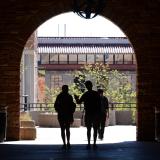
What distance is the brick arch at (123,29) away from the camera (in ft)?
67.6

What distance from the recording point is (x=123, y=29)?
20812mm

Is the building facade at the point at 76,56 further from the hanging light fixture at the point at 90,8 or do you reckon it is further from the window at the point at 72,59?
the hanging light fixture at the point at 90,8

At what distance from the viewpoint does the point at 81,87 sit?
4078 cm

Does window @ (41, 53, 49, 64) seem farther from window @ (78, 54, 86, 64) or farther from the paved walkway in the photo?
the paved walkway

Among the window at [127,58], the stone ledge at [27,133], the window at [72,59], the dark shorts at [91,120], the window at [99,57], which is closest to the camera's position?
the dark shorts at [91,120]

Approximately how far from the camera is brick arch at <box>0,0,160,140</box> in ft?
67.6

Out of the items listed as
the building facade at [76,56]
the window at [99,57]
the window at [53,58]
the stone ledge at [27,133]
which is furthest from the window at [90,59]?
the stone ledge at [27,133]

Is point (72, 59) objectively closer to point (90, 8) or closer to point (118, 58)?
point (118, 58)

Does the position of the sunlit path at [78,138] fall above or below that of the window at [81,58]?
below

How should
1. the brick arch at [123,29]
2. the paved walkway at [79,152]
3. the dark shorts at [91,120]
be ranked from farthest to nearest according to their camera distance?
the brick arch at [123,29] → the dark shorts at [91,120] → the paved walkway at [79,152]

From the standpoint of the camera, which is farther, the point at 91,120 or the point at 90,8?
the point at 91,120

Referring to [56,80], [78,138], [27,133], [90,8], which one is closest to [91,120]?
[90,8]

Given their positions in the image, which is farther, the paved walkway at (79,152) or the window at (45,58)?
the window at (45,58)

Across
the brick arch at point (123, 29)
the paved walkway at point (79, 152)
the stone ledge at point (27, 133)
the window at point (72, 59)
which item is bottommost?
the paved walkway at point (79, 152)
